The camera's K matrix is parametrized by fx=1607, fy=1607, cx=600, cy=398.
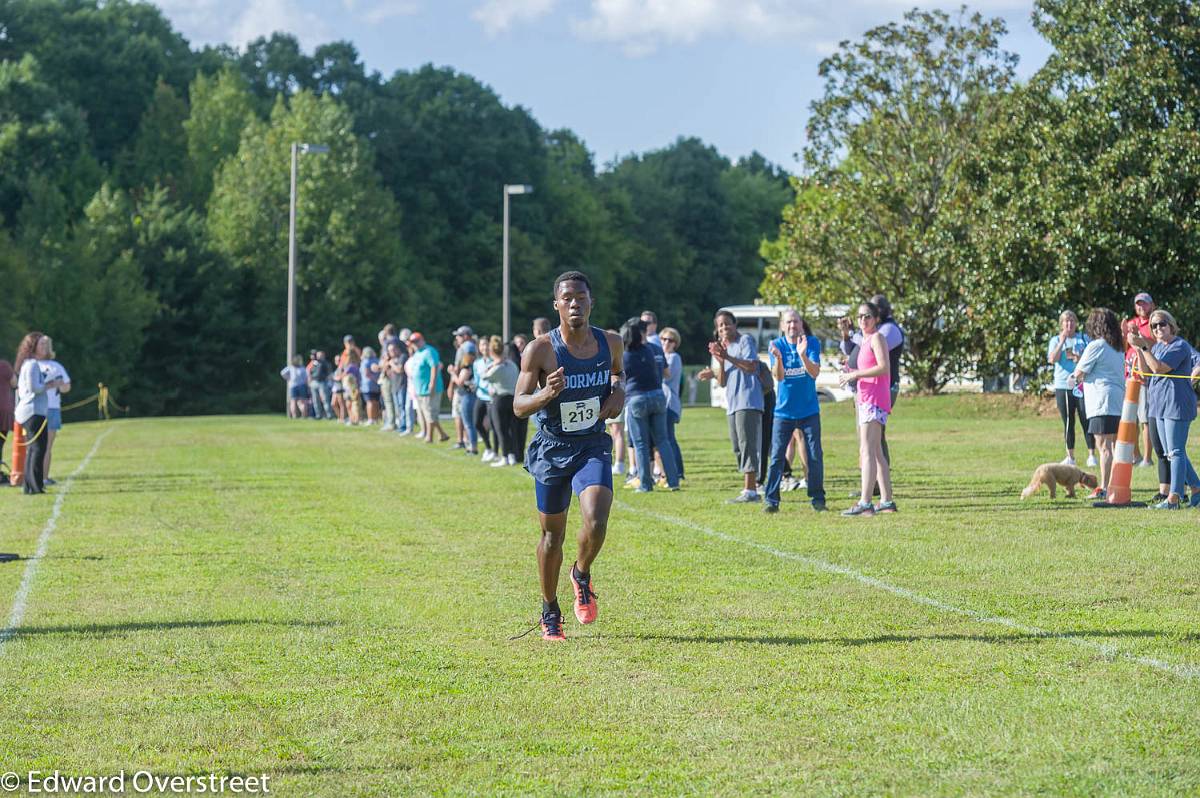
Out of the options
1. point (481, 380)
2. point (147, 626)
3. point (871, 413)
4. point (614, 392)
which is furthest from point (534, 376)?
point (481, 380)

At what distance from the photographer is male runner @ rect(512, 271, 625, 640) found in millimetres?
8641

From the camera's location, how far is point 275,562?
488 inches

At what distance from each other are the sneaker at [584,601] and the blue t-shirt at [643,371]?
837 cm

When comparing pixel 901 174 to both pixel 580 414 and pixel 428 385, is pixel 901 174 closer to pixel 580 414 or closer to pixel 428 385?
pixel 428 385

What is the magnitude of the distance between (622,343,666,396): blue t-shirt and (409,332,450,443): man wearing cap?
445 inches

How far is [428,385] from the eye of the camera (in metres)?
29.0

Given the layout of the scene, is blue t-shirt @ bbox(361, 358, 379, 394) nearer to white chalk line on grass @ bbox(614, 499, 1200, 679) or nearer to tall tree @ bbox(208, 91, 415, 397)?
white chalk line on grass @ bbox(614, 499, 1200, 679)

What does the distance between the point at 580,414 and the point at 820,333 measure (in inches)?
1439

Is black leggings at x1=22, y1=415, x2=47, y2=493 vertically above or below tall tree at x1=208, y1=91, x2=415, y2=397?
below

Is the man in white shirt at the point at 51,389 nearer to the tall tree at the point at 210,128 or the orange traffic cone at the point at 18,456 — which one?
the orange traffic cone at the point at 18,456

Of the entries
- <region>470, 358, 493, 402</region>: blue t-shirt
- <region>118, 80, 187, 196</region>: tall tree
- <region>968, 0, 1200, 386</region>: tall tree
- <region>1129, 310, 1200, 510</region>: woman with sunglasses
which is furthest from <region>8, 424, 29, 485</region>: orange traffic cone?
<region>118, 80, 187, 196</region>: tall tree

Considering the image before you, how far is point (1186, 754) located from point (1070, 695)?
1.08 m

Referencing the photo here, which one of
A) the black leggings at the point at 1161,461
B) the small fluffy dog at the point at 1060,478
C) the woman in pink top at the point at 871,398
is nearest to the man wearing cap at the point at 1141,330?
the black leggings at the point at 1161,461

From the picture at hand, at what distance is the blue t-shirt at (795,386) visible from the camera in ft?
49.2
